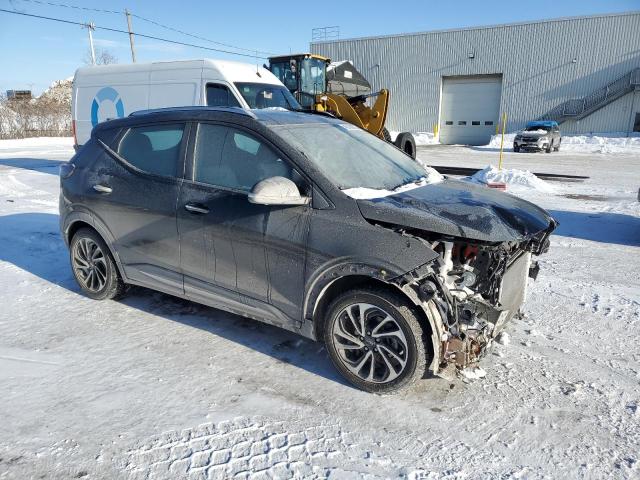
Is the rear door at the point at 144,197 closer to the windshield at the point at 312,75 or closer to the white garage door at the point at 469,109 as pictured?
the windshield at the point at 312,75

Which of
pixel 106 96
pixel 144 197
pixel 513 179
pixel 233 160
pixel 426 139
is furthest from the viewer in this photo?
pixel 426 139

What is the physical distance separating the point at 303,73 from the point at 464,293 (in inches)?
590

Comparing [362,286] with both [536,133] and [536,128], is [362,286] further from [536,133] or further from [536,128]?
[536,128]

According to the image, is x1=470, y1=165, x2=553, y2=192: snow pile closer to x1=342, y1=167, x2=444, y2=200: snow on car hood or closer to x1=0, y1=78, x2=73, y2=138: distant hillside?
x1=342, y1=167, x2=444, y2=200: snow on car hood

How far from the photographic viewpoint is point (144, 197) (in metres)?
3.96

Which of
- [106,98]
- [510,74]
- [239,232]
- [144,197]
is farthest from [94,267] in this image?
[510,74]

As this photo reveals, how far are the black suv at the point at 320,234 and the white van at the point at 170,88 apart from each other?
→ 20.7 feet

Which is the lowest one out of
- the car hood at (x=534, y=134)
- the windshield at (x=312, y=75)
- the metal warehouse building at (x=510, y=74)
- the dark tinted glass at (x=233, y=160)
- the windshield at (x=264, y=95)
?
the dark tinted glass at (x=233, y=160)

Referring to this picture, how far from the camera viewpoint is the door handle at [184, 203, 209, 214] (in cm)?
357

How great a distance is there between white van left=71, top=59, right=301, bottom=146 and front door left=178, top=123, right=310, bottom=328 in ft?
21.8

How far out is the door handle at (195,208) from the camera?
140 inches

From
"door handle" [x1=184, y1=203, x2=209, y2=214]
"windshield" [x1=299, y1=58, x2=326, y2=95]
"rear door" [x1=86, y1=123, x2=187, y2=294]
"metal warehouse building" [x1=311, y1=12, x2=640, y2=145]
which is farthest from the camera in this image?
"metal warehouse building" [x1=311, y1=12, x2=640, y2=145]

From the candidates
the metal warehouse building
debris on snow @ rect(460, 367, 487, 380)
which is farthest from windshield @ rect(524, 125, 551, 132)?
debris on snow @ rect(460, 367, 487, 380)

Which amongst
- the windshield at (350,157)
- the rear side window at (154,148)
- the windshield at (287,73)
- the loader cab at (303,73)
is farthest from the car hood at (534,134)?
the rear side window at (154,148)
